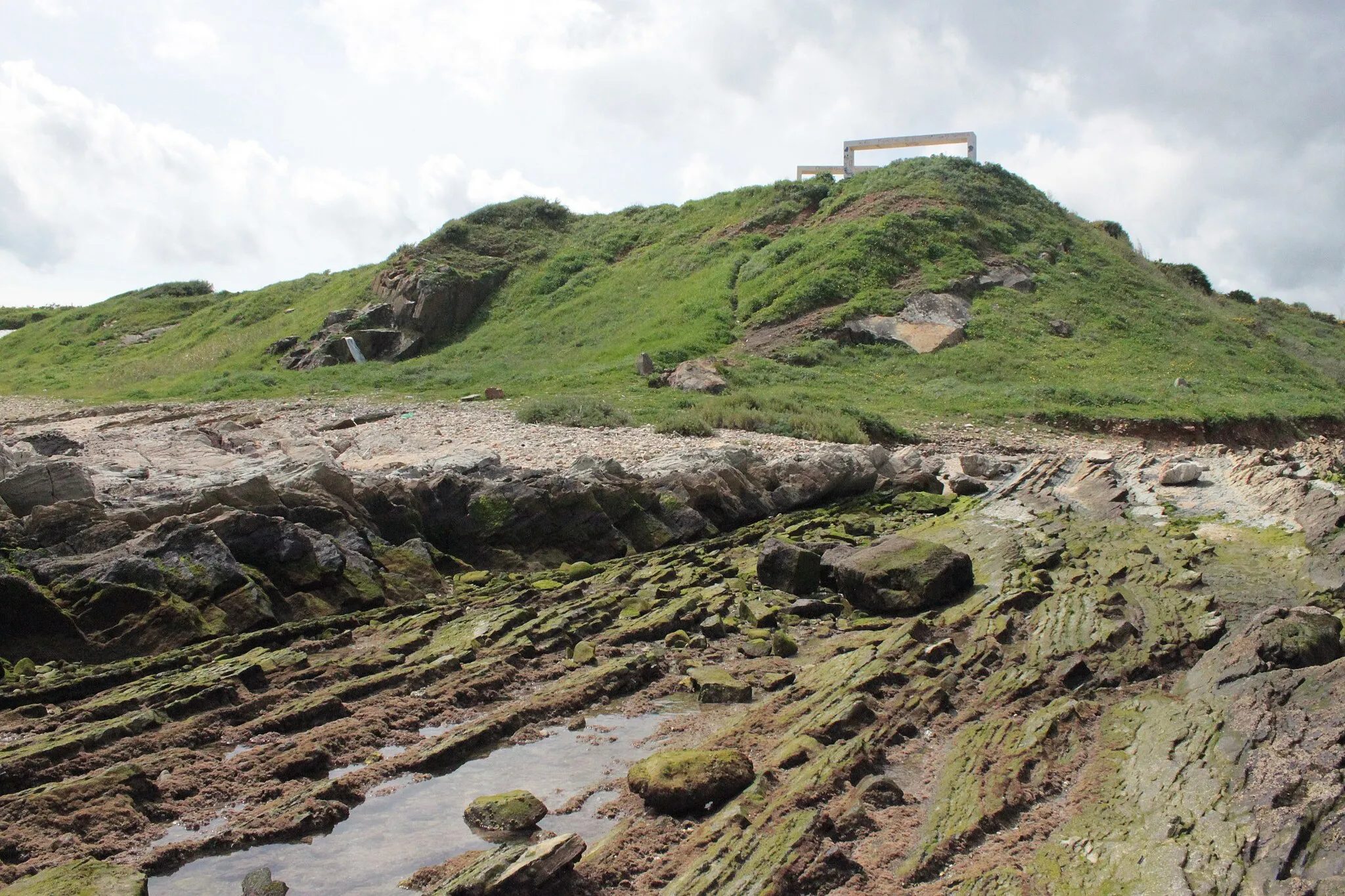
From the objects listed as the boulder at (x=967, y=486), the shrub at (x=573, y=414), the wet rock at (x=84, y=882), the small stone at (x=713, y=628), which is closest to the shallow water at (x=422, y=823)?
the wet rock at (x=84, y=882)

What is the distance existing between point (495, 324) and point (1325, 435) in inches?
1267

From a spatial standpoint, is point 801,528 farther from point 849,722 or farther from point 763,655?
point 849,722

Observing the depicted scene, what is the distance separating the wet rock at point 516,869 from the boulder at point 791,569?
22.5 feet

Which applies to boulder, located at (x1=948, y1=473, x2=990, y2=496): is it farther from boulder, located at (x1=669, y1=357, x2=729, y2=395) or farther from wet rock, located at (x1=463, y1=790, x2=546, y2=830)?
wet rock, located at (x1=463, y1=790, x2=546, y2=830)

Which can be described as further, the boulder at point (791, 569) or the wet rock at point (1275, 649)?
the boulder at point (791, 569)

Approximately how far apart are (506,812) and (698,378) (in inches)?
922

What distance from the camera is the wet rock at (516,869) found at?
16.1 feet

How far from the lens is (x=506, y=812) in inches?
238

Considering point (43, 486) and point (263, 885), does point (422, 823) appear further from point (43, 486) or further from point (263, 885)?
point (43, 486)

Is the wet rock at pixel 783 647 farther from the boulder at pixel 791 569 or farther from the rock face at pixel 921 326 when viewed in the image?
the rock face at pixel 921 326

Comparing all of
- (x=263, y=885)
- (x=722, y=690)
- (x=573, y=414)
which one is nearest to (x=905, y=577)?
(x=722, y=690)

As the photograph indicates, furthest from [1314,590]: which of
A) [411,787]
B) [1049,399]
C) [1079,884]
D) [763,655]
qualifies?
[1049,399]

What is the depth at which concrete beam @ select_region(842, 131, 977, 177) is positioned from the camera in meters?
51.4

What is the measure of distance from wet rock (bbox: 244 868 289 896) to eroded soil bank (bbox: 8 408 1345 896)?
111 mm
